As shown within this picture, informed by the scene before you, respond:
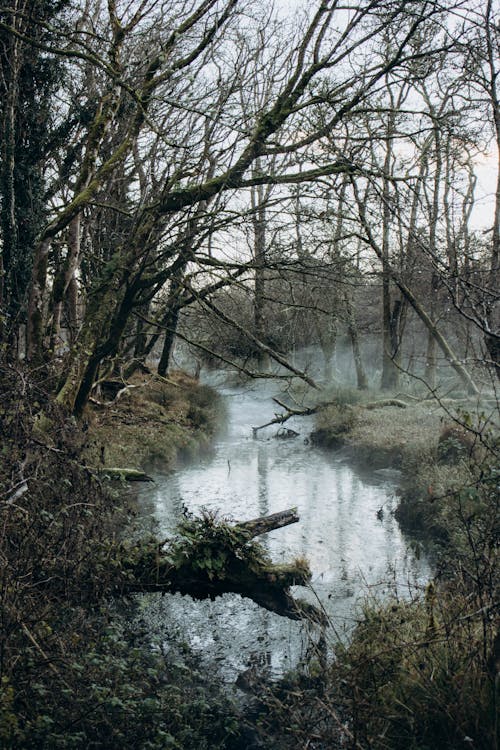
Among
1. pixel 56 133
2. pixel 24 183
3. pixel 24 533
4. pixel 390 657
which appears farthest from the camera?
pixel 56 133

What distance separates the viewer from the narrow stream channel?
7.05 m

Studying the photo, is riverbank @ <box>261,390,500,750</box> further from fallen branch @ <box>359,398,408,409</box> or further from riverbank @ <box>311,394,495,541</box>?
fallen branch @ <box>359,398,408,409</box>

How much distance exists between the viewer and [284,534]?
10.5 m

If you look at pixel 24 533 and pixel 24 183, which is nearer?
pixel 24 533

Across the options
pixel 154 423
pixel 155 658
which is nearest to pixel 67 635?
pixel 155 658

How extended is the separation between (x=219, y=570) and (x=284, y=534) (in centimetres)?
376

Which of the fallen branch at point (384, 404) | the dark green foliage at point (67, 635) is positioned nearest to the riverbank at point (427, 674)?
the dark green foliage at point (67, 635)

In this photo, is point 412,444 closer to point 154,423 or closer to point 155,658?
point 154,423

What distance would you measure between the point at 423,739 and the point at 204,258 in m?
8.78

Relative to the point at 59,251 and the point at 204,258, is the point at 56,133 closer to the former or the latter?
the point at 59,251

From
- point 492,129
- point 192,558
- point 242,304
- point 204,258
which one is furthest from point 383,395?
point 192,558

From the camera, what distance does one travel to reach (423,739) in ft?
13.2

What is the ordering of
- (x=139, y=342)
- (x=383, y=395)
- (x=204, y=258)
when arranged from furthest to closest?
(x=383, y=395) → (x=139, y=342) → (x=204, y=258)

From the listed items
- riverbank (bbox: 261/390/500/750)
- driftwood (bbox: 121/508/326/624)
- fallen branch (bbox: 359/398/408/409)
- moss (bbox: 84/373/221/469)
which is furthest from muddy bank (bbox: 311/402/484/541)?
moss (bbox: 84/373/221/469)
